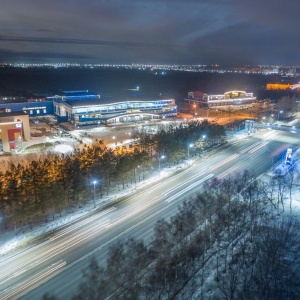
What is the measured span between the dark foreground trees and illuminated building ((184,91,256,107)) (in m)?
49.6

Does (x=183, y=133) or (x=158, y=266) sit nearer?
(x=158, y=266)

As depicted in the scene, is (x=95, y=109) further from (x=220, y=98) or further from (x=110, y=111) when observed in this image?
(x=220, y=98)

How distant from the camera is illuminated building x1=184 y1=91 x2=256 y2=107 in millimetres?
65438

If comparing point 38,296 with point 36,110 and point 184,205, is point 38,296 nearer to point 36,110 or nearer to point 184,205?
point 184,205

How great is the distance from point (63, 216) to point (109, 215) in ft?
8.93

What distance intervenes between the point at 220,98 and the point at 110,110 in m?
29.1

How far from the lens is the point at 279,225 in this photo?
53.9ft

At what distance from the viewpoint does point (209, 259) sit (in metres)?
13.6

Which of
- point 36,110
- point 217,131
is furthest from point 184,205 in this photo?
point 36,110

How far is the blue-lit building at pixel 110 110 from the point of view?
45.7 metres

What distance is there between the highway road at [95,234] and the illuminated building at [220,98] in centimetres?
4011

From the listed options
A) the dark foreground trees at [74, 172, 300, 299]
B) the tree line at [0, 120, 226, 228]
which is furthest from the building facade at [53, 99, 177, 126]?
the dark foreground trees at [74, 172, 300, 299]

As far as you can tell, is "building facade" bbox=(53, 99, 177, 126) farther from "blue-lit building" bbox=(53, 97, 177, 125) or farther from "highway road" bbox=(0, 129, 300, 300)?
"highway road" bbox=(0, 129, 300, 300)

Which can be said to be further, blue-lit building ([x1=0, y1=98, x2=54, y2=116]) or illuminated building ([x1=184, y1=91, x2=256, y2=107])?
illuminated building ([x1=184, y1=91, x2=256, y2=107])
